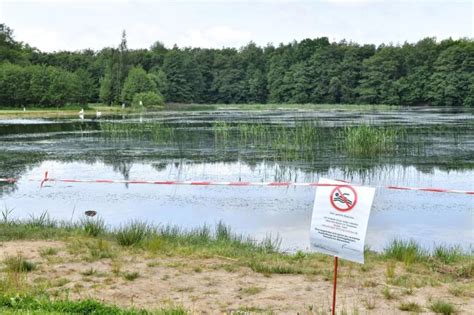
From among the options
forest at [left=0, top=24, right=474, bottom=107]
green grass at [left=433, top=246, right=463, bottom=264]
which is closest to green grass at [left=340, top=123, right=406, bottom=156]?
green grass at [left=433, top=246, right=463, bottom=264]

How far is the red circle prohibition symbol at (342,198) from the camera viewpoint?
493cm

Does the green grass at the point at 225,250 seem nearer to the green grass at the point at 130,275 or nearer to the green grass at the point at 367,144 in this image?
the green grass at the point at 130,275

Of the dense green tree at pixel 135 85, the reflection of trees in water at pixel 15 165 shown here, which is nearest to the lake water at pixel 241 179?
the reflection of trees in water at pixel 15 165

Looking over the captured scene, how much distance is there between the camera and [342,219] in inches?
196

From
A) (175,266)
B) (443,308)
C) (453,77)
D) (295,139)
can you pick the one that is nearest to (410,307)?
(443,308)

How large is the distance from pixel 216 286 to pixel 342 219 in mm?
2223

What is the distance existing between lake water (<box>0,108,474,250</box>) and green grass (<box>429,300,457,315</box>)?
14.2 ft

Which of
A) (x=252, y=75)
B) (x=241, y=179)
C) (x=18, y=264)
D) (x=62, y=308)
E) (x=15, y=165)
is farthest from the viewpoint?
(x=252, y=75)

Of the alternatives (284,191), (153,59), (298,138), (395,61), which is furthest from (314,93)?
(284,191)

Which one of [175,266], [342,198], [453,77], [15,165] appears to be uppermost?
[453,77]

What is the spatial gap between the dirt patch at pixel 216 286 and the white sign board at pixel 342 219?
691mm

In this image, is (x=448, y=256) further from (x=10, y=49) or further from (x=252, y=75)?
(x=252, y=75)

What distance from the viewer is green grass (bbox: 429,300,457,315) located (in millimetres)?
5692

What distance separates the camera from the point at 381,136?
24391 millimetres
